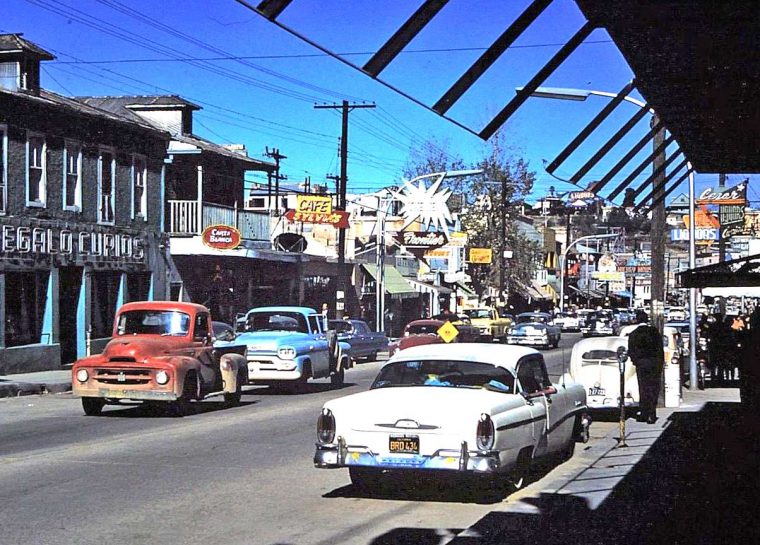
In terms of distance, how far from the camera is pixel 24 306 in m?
30.5

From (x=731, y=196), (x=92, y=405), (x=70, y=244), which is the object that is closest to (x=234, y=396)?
(x=92, y=405)

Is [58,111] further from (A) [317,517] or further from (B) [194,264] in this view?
(A) [317,517]

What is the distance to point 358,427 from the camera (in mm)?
10641

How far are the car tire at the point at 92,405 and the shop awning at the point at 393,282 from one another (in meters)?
38.0

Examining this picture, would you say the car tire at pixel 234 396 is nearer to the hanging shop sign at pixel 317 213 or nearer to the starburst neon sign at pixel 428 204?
the hanging shop sign at pixel 317 213

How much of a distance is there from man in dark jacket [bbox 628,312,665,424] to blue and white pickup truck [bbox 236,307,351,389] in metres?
8.23

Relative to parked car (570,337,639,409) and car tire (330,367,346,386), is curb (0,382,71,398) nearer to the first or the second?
car tire (330,367,346,386)

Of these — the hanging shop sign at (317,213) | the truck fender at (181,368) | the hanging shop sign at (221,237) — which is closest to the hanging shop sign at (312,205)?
the hanging shop sign at (317,213)

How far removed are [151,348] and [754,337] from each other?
983 cm

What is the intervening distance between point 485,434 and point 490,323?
1649 inches

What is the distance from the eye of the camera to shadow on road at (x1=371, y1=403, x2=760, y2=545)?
8.73 m

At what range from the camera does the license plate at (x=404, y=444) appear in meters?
10.4

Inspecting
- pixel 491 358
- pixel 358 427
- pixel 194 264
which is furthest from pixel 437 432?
pixel 194 264

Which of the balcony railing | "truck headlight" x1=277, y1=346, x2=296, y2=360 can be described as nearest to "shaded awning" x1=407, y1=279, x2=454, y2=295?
the balcony railing
